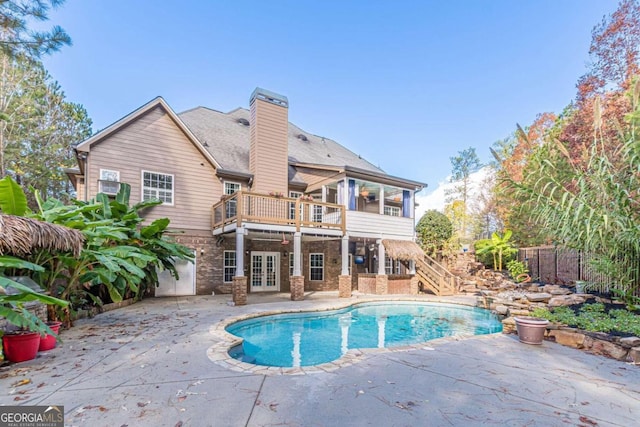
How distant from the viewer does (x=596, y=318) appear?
6473 millimetres

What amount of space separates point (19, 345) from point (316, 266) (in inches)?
482

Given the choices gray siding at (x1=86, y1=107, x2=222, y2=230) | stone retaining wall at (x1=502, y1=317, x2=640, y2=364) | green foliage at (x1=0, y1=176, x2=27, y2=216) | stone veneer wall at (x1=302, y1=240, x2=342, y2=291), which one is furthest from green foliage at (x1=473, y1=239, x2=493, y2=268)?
green foliage at (x1=0, y1=176, x2=27, y2=216)

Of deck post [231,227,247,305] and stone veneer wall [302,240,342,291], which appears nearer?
deck post [231,227,247,305]

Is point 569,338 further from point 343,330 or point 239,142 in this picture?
point 239,142

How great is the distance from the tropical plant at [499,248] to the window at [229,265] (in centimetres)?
1397

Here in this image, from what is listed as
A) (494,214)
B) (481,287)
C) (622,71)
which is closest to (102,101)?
(481,287)

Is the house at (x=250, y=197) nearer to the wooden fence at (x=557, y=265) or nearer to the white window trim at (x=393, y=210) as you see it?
the white window trim at (x=393, y=210)

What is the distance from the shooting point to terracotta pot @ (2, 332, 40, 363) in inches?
185

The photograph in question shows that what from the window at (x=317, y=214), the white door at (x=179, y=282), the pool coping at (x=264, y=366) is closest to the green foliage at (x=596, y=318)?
the pool coping at (x=264, y=366)

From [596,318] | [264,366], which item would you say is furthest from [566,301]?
[264,366]

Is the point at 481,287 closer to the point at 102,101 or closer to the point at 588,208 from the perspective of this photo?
the point at 588,208

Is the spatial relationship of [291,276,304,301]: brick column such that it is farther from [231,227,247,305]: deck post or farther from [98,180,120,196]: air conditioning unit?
[98,180,120,196]: air conditioning unit

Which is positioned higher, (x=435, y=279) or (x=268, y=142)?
(x=268, y=142)

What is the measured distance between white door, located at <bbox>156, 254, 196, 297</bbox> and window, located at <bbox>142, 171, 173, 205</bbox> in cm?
275
